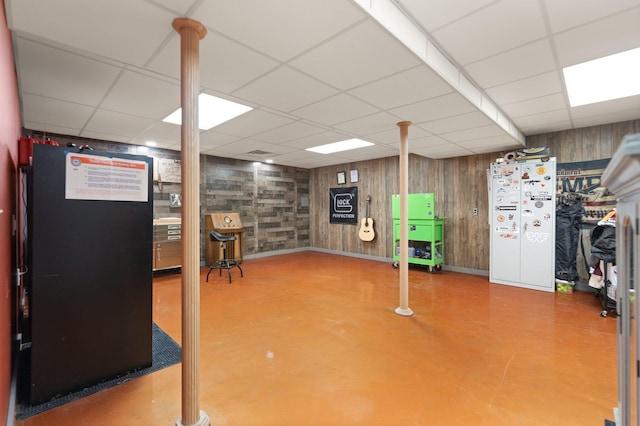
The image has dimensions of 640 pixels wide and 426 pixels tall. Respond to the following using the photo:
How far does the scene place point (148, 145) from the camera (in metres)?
5.36

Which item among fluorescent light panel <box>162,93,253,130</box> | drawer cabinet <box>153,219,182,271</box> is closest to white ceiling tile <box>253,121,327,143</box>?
fluorescent light panel <box>162,93,253,130</box>

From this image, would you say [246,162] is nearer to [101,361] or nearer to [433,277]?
[433,277]

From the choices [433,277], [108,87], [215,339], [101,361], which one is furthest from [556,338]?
[108,87]

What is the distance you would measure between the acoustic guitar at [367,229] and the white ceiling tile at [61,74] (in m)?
5.70

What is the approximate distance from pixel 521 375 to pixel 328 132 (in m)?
3.59

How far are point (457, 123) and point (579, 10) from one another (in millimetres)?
1848

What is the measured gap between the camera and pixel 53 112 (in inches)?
133

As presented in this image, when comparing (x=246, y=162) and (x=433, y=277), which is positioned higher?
(x=246, y=162)

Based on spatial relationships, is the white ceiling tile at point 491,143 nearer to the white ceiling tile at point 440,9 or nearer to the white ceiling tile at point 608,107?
the white ceiling tile at point 608,107

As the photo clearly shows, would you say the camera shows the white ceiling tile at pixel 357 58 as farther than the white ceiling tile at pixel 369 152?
No

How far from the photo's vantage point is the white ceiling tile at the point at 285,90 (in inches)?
98.9

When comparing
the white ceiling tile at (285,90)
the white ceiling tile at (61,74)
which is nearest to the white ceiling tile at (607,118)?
the white ceiling tile at (285,90)

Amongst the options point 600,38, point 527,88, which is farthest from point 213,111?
point 600,38

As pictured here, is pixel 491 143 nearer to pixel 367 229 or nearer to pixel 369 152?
pixel 369 152
